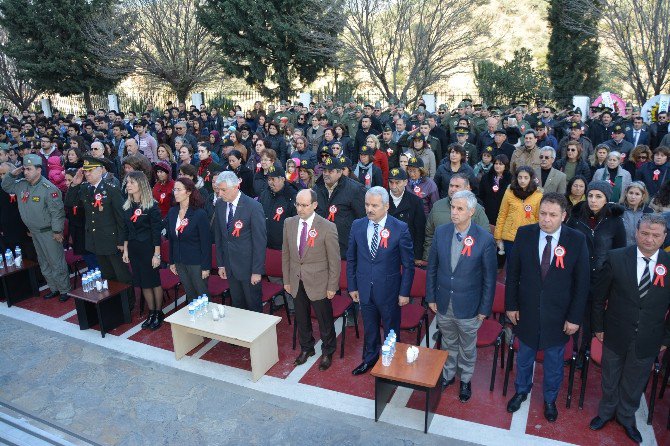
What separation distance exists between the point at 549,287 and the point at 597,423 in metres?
1.28

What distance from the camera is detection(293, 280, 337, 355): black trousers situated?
532 centimetres

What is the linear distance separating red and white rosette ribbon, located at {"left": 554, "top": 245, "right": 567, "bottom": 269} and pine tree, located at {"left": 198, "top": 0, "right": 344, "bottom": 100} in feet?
60.1

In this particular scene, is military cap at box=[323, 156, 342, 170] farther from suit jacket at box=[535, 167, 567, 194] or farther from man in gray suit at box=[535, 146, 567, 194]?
Answer: suit jacket at box=[535, 167, 567, 194]

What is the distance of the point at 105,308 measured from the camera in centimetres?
640

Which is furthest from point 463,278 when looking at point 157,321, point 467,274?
point 157,321

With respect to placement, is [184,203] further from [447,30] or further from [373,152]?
[447,30]

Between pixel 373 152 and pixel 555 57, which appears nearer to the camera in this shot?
pixel 373 152

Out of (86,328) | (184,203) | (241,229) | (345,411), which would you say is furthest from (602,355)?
(86,328)

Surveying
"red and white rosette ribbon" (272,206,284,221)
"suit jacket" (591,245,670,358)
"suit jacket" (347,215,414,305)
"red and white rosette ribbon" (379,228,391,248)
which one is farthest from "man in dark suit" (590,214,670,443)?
"red and white rosette ribbon" (272,206,284,221)

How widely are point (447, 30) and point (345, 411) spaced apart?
734 inches

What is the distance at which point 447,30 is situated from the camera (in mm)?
20281

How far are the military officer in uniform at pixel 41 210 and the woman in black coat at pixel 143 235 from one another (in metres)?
1.29

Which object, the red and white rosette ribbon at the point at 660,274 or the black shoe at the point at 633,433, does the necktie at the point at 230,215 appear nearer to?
the red and white rosette ribbon at the point at 660,274

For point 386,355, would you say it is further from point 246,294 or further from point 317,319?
point 246,294
